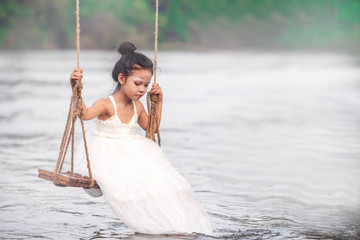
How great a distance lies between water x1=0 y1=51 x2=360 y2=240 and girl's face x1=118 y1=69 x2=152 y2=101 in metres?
0.43

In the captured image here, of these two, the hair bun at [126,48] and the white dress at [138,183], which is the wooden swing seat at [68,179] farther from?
the hair bun at [126,48]

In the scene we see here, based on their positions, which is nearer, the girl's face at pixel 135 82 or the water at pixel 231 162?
the girl's face at pixel 135 82

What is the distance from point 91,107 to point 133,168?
17.5 inches

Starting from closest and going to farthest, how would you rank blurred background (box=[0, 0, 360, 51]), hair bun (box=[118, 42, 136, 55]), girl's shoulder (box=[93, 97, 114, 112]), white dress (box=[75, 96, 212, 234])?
white dress (box=[75, 96, 212, 234]) < girl's shoulder (box=[93, 97, 114, 112]) < hair bun (box=[118, 42, 136, 55]) < blurred background (box=[0, 0, 360, 51])

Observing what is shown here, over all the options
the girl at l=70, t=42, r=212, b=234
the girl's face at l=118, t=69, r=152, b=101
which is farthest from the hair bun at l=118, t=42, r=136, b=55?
the girl's face at l=118, t=69, r=152, b=101

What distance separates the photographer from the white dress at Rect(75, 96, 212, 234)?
14.8 feet

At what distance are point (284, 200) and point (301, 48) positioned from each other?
41269 mm

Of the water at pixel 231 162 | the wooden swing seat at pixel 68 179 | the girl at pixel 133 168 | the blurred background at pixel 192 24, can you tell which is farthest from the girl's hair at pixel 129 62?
the blurred background at pixel 192 24

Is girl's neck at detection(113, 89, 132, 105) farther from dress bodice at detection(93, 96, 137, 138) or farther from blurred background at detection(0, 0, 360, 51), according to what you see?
blurred background at detection(0, 0, 360, 51)

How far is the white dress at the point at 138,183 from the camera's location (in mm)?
4523

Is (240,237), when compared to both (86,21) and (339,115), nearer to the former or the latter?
(339,115)

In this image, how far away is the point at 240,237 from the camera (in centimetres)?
475

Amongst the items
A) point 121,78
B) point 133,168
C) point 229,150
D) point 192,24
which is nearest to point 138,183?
point 133,168

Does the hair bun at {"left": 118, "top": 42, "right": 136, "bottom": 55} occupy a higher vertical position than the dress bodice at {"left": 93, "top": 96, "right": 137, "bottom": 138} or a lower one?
higher
